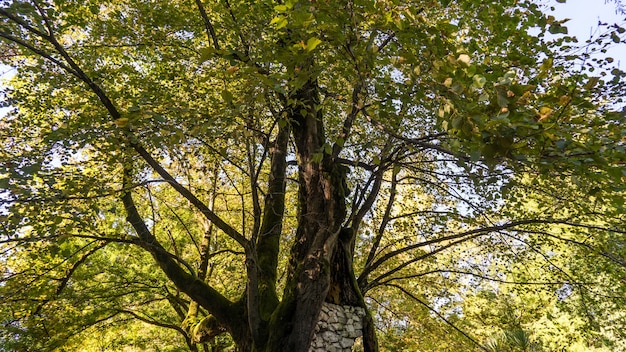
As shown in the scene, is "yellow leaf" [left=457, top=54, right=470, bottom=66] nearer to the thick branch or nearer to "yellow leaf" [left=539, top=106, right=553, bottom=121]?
"yellow leaf" [left=539, top=106, right=553, bottom=121]

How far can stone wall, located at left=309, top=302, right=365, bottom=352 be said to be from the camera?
165 inches

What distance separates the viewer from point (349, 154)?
24.6 ft

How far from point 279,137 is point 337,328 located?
297 centimetres

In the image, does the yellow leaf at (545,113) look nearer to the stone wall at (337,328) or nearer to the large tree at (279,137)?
the large tree at (279,137)

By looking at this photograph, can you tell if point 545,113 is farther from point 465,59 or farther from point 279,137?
point 279,137

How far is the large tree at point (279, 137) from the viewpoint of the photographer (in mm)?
2389

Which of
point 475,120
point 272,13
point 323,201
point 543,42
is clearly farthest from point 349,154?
point 475,120

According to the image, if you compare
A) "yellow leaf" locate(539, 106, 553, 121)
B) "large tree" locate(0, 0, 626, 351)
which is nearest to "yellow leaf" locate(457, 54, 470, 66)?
"large tree" locate(0, 0, 626, 351)

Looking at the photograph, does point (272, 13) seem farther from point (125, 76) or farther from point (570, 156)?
point (570, 156)

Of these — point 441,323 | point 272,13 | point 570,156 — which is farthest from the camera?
point 441,323

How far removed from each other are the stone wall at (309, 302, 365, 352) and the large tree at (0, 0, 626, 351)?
0.14 m

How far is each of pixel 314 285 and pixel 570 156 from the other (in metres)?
2.94

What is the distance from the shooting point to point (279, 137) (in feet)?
19.4

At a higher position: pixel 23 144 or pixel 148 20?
pixel 148 20
